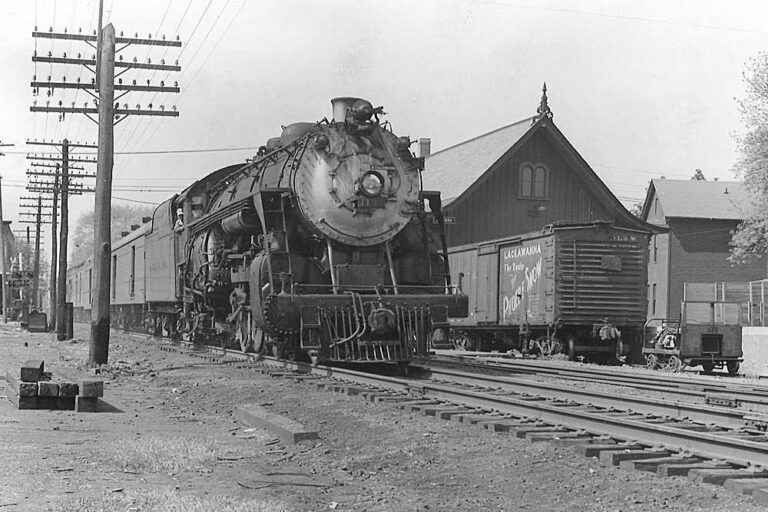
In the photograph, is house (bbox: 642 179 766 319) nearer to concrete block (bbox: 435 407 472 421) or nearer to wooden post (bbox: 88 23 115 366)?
wooden post (bbox: 88 23 115 366)

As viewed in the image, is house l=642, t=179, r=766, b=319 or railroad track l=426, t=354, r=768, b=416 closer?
railroad track l=426, t=354, r=768, b=416

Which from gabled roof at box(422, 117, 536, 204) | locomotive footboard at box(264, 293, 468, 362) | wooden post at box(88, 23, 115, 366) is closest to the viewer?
locomotive footboard at box(264, 293, 468, 362)

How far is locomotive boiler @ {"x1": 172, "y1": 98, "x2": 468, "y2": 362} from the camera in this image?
511 inches

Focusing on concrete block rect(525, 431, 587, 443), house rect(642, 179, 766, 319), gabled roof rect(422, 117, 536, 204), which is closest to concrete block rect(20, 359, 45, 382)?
concrete block rect(525, 431, 587, 443)

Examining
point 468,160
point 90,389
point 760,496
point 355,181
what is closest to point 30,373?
point 90,389

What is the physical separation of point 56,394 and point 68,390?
0.44ft

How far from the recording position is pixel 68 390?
33.1 feet

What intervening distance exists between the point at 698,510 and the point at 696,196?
49872 millimetres

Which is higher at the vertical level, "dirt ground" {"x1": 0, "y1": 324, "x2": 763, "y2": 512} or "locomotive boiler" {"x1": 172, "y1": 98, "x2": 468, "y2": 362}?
"locomotive boiler" {"x1": 172, "y1": 98, "x2": 468, "y2": 362}

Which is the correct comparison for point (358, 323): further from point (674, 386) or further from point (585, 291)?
point (585, 291)

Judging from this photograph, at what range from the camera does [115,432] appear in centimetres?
859

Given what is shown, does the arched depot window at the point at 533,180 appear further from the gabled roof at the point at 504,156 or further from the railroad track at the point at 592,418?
the railroad track at the point at 592,418

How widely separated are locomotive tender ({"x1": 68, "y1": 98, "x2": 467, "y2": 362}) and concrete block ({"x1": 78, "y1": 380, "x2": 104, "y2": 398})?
10.6 ft

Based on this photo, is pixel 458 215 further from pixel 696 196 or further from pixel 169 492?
pixel 169 492
